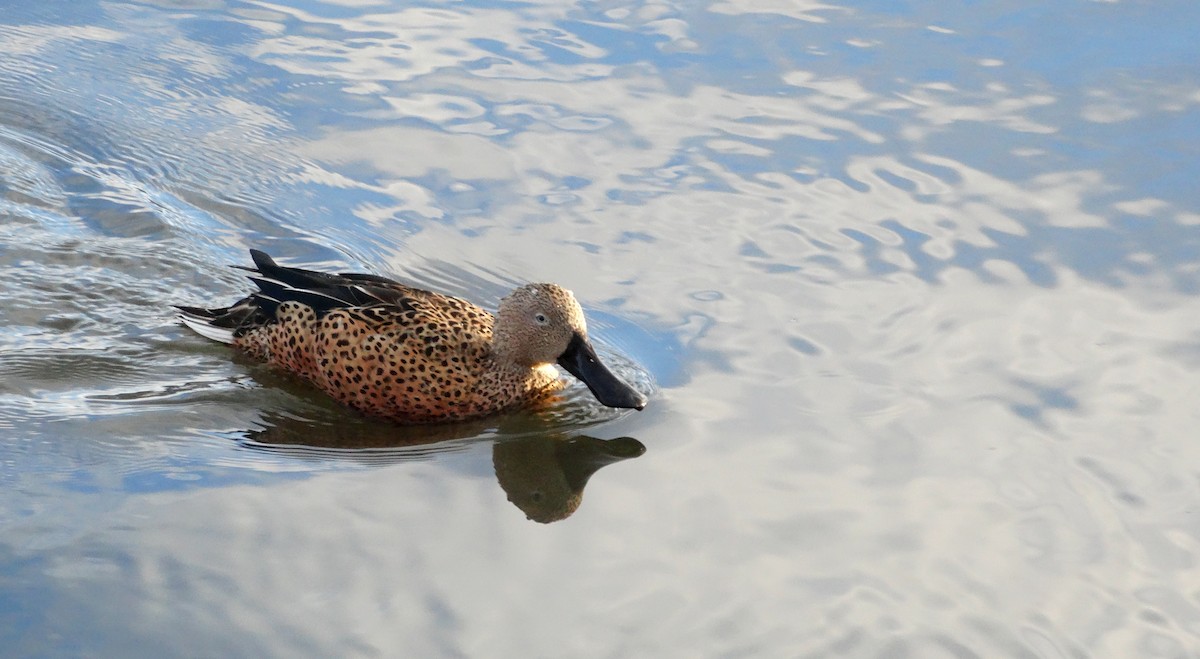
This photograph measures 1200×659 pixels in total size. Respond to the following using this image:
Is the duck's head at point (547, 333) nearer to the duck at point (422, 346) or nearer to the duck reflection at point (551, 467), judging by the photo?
the duck at point (422, 346)

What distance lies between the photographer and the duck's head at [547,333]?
6.70m

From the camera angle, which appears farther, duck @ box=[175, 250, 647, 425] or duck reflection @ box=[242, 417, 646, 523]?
duck @ box=[175, 250, 647, 425]

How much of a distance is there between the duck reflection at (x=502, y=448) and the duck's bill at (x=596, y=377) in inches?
7.7

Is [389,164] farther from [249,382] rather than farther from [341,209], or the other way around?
[249,382]

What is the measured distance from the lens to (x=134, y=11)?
36.0 feet

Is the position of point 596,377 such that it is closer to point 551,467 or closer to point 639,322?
point 551,467

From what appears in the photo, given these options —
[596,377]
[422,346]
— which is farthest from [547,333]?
[422,346]

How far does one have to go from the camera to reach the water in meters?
5.04

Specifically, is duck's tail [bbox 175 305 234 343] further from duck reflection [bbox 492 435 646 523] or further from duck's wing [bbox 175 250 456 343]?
duck reflection [bbox 492 435 646 523]

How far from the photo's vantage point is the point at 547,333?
676 cm

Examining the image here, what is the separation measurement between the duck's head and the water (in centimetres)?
30

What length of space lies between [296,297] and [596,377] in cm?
175

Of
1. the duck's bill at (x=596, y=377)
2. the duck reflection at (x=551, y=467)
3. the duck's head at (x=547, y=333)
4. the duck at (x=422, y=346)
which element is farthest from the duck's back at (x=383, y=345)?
the duck reflection at (x=551, y=467)

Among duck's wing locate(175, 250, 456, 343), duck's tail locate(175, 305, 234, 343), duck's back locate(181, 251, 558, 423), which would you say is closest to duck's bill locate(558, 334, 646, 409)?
duck's back locate(181, 251, 558, 423)
